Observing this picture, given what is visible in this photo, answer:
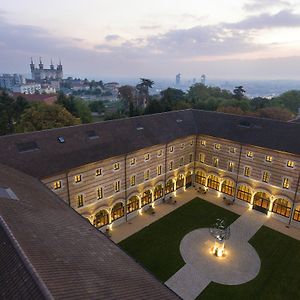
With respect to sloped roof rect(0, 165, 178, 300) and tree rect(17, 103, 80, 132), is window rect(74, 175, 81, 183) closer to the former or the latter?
sloped roof rect(0, 165, 178, 300)

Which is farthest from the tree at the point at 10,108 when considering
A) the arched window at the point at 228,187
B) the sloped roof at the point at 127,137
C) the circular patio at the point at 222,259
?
the circular patio at the point at 222,259

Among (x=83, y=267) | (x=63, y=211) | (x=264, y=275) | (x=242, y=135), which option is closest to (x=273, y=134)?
(x=242, y=135)

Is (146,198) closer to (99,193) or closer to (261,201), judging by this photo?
(99,193)

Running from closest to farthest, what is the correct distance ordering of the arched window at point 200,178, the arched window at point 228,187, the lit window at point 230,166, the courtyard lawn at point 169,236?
the courtyard lawn at point 169,236, the lit window at point 230,166, the arched window at point 228,187, the arched window at point 200,178

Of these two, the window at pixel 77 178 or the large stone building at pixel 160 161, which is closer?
the large stone building at pixel 160 161

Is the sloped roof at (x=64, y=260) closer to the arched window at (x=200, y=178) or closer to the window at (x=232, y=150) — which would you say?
the window at (x=232, y=150)

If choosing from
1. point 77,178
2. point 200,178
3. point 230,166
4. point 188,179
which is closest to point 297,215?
point 230,166
